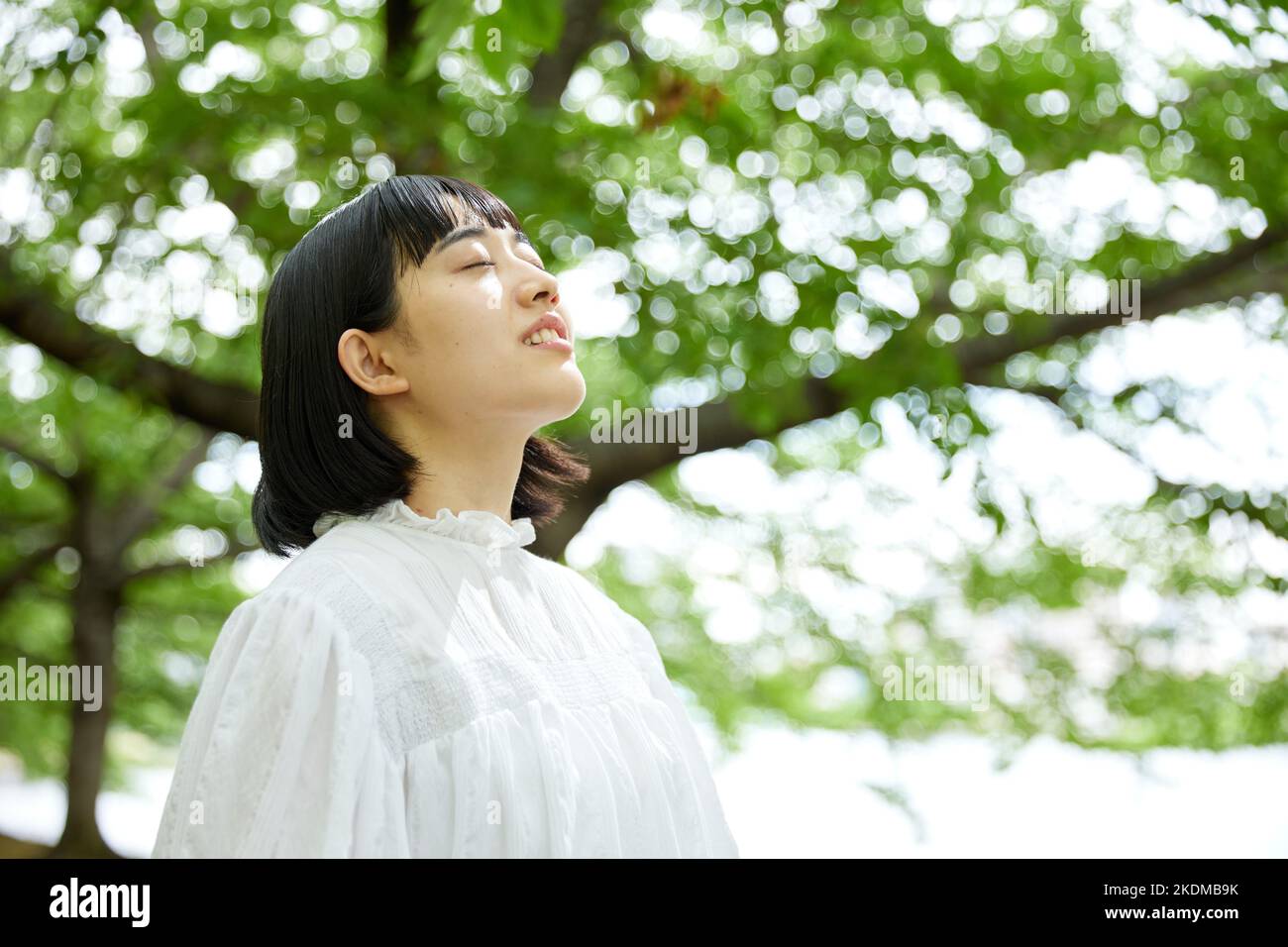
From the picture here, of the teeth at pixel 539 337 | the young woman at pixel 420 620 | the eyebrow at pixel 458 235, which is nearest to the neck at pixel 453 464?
the young woman at pixel 420 620

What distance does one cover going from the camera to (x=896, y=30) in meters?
4.49

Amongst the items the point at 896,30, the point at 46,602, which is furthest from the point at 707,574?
the point at 46,602

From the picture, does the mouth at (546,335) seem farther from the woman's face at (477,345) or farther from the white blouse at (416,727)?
the white blouse at (416,727)

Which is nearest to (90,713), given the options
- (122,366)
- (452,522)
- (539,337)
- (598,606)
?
(122,366)

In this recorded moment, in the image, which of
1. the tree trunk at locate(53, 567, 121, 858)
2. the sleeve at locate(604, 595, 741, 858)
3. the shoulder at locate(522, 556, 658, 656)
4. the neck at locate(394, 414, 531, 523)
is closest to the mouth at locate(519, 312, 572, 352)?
the neck at locate(394, 414, 531, 523)

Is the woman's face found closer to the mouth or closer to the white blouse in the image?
the mouth

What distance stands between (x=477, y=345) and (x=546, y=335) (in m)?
0.10

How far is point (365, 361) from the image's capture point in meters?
1.72

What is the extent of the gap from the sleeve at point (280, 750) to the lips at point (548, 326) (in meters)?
0.47

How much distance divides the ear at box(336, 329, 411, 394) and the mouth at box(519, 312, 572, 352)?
181 millimetres

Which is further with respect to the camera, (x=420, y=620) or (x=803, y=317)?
(x=803, y=317)

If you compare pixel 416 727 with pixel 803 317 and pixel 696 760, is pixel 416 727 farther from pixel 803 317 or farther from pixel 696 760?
pixel 803 317
